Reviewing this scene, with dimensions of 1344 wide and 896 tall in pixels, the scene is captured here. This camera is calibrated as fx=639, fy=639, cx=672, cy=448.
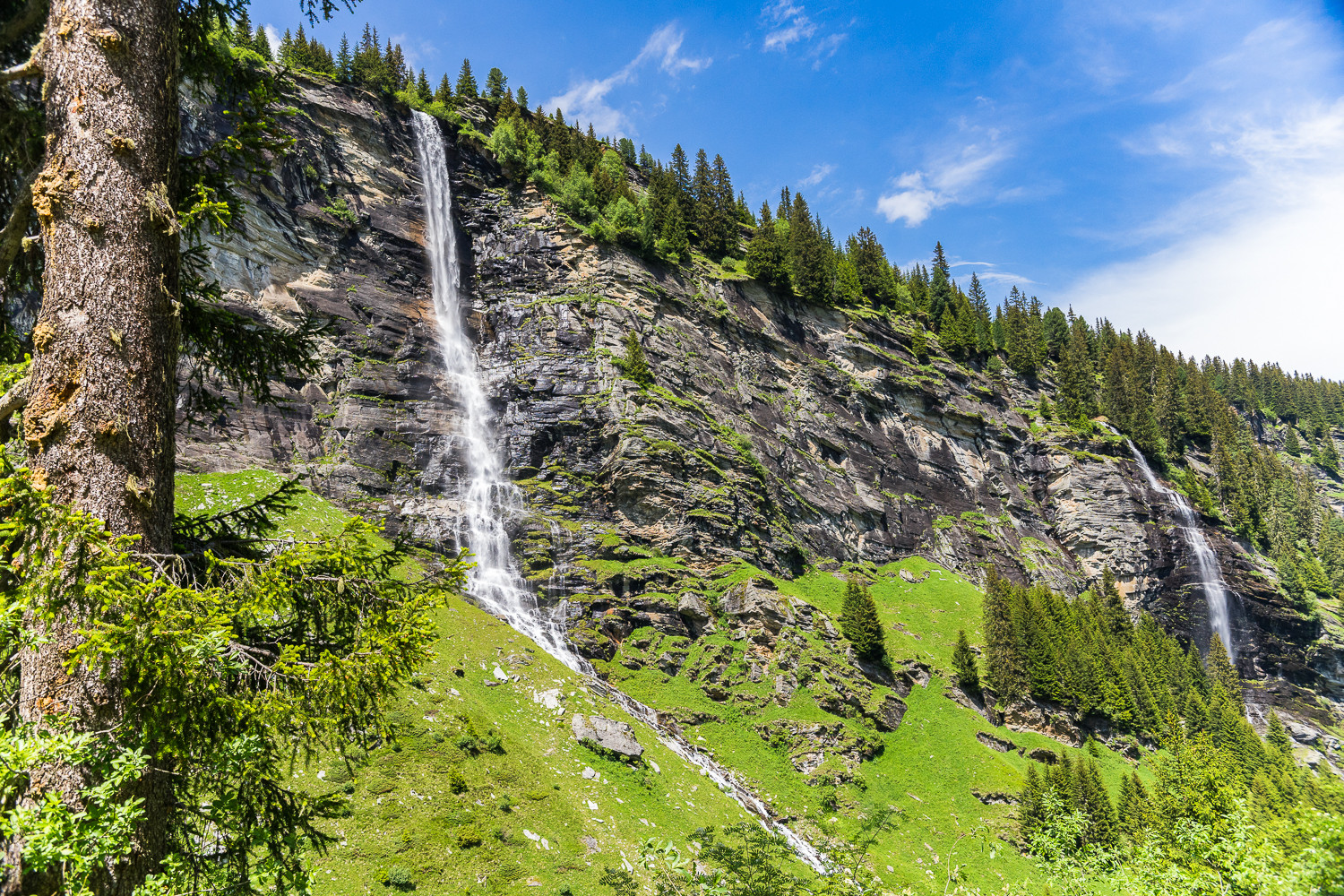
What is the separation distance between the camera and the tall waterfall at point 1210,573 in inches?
3056

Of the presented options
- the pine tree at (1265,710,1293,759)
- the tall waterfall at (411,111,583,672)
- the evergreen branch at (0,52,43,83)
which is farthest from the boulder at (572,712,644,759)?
the pine tree at (1265,710,1293,759)

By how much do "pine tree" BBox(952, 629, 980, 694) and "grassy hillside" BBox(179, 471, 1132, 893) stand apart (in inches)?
50.9

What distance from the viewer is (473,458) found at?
47.9 metres

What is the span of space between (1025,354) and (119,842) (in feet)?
380

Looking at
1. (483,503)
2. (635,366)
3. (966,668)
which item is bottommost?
(966,668)

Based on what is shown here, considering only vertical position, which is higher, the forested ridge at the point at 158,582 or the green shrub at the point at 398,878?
the forested ridge at the point at 158,582

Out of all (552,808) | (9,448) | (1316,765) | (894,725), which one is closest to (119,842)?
(9,448)

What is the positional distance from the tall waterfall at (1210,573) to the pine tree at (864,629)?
5919cm

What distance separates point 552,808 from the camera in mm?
21562

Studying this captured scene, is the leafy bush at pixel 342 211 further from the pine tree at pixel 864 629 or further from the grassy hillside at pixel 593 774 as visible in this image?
the pine tree at pixel 864 629

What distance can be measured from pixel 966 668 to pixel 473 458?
4027 cm

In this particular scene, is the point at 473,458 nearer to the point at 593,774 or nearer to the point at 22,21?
the point at 593,774

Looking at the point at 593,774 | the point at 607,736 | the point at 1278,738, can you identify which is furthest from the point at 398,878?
the point at 1278,738

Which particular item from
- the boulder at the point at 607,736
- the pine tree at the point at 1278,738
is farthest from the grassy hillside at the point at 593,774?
the pine tree at the point at 1278,738
